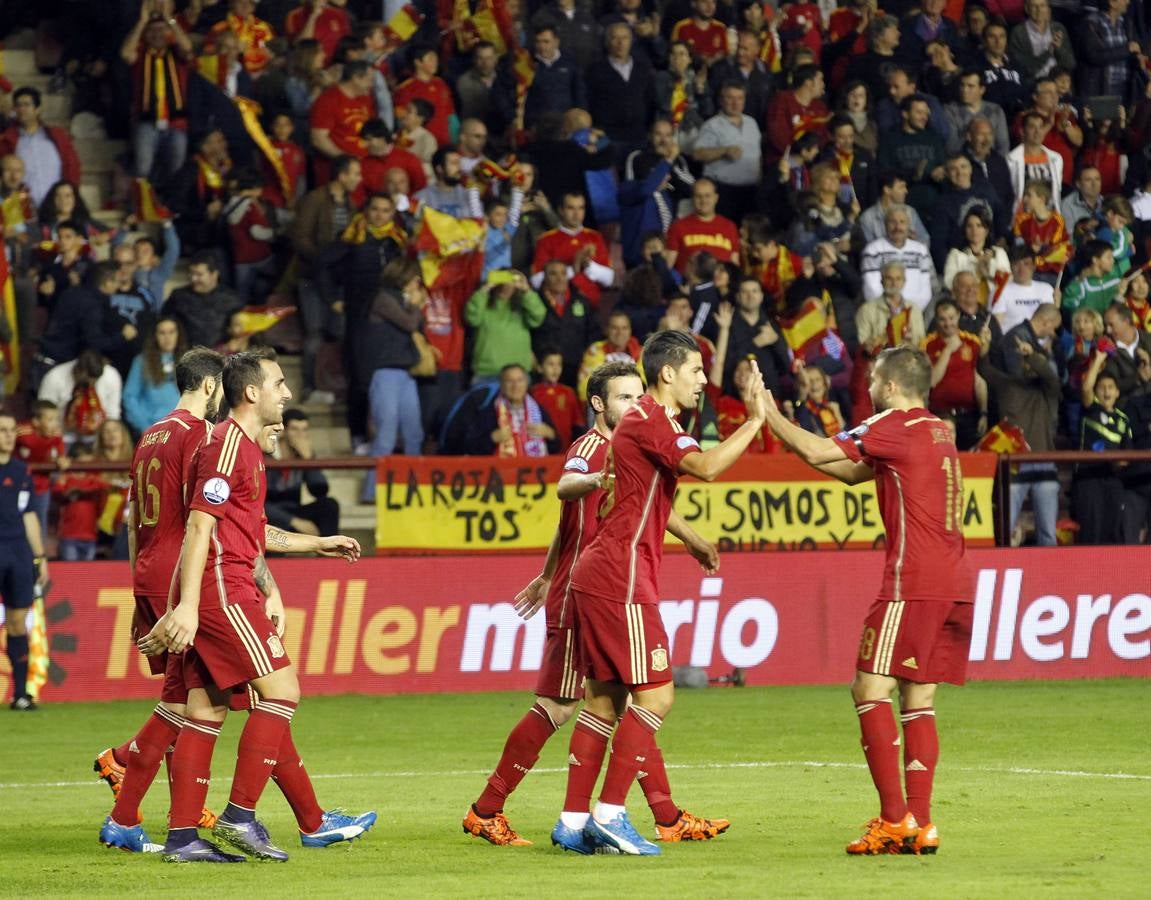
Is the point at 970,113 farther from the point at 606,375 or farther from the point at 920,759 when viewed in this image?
the point at 920,759

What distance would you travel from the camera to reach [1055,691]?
16734mm

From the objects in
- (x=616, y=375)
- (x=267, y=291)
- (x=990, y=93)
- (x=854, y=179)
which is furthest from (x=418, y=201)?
(x=616, y=375)

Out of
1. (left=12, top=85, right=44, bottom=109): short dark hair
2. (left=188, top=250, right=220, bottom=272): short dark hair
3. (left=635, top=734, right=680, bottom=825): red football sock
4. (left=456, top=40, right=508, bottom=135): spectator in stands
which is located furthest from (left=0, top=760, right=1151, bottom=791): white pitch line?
(left=456, top=40, right=508, bottom=135): spectator in stands

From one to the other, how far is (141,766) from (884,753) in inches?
125

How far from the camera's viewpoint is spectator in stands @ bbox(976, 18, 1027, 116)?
23.0 m

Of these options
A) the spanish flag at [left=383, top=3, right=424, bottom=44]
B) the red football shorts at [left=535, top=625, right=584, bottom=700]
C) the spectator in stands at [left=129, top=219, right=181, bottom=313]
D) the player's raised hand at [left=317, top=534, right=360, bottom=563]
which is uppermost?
the spanish flag at [left=383, top=3, right=424, bottom=44]

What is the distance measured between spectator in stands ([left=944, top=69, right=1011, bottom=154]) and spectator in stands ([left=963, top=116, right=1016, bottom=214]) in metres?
0.22

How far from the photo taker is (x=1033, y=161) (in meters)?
22.1

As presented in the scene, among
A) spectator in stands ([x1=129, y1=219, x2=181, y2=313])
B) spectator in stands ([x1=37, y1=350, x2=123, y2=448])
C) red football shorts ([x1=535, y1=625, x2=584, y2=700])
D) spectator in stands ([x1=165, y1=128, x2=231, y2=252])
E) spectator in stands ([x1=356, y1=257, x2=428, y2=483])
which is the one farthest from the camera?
spectator in stands ([x1=165, y1=128, x2=231, y2=252])

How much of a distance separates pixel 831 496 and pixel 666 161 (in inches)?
180

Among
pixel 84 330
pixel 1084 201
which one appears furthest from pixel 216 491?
pixel 1084 201

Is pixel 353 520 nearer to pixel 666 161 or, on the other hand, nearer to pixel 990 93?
pixel 666 161

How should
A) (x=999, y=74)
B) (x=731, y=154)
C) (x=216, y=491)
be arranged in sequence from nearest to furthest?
(x=216, y=491)
(x=731, y=154)
(x=999, y=74)

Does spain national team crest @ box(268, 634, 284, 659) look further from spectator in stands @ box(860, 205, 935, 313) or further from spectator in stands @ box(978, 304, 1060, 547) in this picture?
spectator in stands @ box(860, 205, 935, 313)
